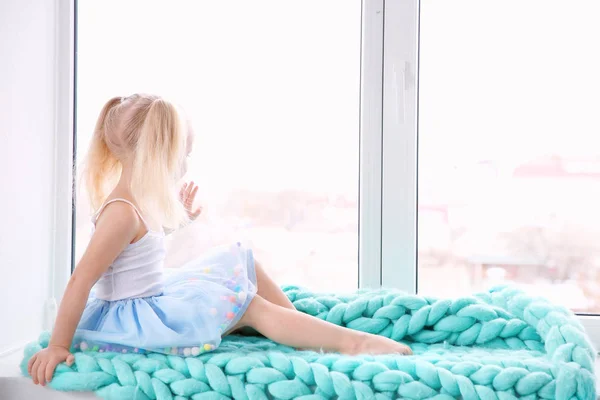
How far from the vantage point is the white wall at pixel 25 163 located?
1.26 meters

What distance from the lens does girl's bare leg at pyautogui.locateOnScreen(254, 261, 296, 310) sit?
121 cm

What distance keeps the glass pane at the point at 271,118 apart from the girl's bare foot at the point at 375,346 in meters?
0.42

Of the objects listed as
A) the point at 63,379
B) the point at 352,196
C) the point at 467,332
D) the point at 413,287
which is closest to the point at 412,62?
the point at 352,196

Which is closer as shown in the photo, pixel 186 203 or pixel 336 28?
pixel 186 203

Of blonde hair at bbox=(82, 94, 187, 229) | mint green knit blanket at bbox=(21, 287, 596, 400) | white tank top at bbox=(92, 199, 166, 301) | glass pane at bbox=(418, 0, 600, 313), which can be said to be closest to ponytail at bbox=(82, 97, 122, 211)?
blonde hair at bbox=(82, 94, 187, 229)

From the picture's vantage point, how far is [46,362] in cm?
97

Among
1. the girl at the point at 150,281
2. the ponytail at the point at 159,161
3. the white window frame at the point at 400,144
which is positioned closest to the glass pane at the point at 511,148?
the white window frame at the point at 400,144

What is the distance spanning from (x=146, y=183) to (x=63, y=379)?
332mm

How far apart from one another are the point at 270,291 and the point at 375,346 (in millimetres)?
231

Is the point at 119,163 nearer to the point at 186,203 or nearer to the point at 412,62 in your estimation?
the point at 186,203

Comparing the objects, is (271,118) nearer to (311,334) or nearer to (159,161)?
(159,161)

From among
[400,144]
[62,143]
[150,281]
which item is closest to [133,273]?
[150,281]

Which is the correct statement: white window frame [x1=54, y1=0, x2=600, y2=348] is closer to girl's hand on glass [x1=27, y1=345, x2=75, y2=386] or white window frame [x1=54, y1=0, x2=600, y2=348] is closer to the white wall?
the white wall

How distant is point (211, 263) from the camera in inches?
46.6
